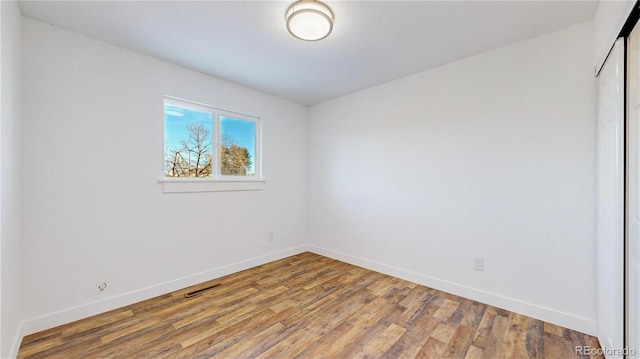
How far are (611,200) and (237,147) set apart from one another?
3.53 m

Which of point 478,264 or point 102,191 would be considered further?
point 478,264

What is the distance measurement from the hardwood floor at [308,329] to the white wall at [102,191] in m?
0.27

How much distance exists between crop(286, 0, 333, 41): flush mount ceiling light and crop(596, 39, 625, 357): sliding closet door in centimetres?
178

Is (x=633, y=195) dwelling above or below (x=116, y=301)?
above

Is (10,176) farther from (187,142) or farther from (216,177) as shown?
(216,177)

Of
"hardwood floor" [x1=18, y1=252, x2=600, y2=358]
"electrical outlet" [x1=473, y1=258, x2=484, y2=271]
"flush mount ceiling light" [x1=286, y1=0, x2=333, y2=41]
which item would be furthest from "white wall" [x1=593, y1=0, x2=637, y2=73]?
"hardwood floor" [x1=18, y1=252, x2=600, y2=358]

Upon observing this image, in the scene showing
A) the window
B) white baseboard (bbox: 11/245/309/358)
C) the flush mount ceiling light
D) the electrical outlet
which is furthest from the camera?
the window

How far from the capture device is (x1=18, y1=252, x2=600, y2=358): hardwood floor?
5.86 ft

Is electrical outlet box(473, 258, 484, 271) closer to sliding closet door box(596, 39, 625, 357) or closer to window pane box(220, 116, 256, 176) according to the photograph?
sliding closet door box(596, 39, 625, 357)

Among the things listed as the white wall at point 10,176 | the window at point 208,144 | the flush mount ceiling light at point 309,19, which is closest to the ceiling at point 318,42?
the flush mount ceiling light at point 309,19

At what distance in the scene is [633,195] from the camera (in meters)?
1.37

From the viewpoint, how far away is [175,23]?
6.70 ft

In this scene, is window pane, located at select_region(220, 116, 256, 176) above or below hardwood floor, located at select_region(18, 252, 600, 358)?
above

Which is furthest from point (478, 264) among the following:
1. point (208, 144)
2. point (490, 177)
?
point (208, 144)
